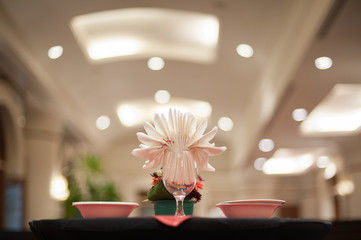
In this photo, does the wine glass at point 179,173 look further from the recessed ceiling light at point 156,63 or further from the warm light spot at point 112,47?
the recessed ceiling light at point 156,63

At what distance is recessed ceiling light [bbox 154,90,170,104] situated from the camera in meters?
12.4

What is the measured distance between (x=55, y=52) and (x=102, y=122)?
5574 millimetres

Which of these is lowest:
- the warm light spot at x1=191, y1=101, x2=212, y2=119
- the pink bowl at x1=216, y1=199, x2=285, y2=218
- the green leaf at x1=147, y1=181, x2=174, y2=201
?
the pink bowl at x1=216, y1=199, x2=285, y2=218

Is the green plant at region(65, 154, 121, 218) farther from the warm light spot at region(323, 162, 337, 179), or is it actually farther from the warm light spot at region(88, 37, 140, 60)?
the warm light spot at region(323, 162, 337, 179)

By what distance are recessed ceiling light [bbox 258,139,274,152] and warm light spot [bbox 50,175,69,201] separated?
4.34m

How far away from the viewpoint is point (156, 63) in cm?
1045

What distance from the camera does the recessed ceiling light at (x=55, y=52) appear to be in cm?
827

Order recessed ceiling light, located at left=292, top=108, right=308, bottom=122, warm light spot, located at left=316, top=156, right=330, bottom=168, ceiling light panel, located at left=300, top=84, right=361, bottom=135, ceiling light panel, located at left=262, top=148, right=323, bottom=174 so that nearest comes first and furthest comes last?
recessed ceiling light, located at left=292, top=108, right=308, bottom=122 < ceiling light panel, located at left=300, top=84, right=361, bottom=135 < warm light spot, located at left=316, top=156, right=330, bottom=168 < ceiling light panel, located at left=262, top=148, right=323, bottom=174

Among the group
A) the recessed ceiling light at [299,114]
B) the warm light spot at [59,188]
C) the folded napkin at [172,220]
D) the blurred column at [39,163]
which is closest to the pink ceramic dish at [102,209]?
the folded napkin at [172,220]

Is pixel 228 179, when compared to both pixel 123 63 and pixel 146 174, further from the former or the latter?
pixel 123 63

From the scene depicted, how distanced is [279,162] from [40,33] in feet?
33.1

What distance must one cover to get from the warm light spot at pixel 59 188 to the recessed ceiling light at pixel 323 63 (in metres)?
5.96

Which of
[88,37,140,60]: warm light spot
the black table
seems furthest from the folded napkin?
[88,37,140,60]: warm light spot

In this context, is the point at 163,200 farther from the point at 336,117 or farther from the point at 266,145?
the point at 266,145
